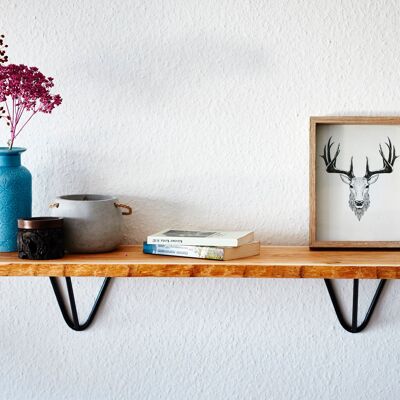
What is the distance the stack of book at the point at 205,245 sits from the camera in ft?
3.49

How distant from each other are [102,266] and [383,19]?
72cm

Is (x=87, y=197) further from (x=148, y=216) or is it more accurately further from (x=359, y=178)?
(x=359, y=178)

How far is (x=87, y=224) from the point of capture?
3.65 feet

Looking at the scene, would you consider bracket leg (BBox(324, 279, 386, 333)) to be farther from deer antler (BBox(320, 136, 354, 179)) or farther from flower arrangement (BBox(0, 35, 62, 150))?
flower arrangement (BBox(0, 35, 62, 150))

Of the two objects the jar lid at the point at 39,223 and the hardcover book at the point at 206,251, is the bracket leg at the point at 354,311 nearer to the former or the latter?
the hardcover book at the point at 206,251

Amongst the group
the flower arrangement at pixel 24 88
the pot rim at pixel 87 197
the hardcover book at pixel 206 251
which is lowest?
the hardcover book at pixel 206 251

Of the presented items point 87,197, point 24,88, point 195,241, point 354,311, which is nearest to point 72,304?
point 87,197

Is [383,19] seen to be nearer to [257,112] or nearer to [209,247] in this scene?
[257,112]

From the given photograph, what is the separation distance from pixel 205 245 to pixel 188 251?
33 mm

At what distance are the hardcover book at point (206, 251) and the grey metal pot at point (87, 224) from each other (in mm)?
76

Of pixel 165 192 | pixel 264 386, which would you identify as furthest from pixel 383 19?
pixel 264 386

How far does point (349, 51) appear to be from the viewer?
3.96 ft

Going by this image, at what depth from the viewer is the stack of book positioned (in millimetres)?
1063

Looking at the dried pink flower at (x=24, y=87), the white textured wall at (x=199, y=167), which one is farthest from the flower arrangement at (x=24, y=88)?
the white textured wall at (x=199, y=167)
